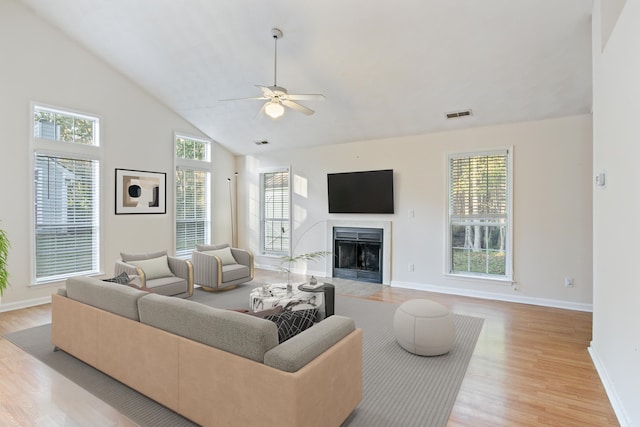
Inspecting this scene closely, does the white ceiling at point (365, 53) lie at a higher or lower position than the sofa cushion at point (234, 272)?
higher

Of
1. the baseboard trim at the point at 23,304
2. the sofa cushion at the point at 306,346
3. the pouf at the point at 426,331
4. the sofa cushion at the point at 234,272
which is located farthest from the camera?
the sofa cushion at the point at 234,272

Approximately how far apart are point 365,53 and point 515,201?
3.16m

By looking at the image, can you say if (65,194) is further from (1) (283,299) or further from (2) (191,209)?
(1) (283,299)

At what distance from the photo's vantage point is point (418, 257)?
591cm

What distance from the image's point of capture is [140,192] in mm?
6156

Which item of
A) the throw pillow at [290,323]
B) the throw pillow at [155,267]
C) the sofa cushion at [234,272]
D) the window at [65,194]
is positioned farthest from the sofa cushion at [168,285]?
the throw pillow at [290,323]

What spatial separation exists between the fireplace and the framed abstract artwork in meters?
3.51

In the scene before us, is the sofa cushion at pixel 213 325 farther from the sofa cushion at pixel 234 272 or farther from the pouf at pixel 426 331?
the sofa cushion at pixel 234 272

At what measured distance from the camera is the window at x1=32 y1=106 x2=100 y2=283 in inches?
195

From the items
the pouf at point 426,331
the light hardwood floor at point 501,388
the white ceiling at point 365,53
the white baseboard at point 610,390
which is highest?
the white ceiling at point 365,53

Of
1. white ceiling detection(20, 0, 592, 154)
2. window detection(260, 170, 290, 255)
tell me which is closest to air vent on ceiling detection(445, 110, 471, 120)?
white ceiling detection(20, 0, 592, 154)

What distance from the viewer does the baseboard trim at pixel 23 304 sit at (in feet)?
14.9

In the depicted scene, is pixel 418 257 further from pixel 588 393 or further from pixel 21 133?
pixel 21 133

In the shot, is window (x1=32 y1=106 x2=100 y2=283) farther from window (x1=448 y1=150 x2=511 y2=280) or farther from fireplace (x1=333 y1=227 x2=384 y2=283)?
window (x1=448 y1=150 x2=511 y2=280)
